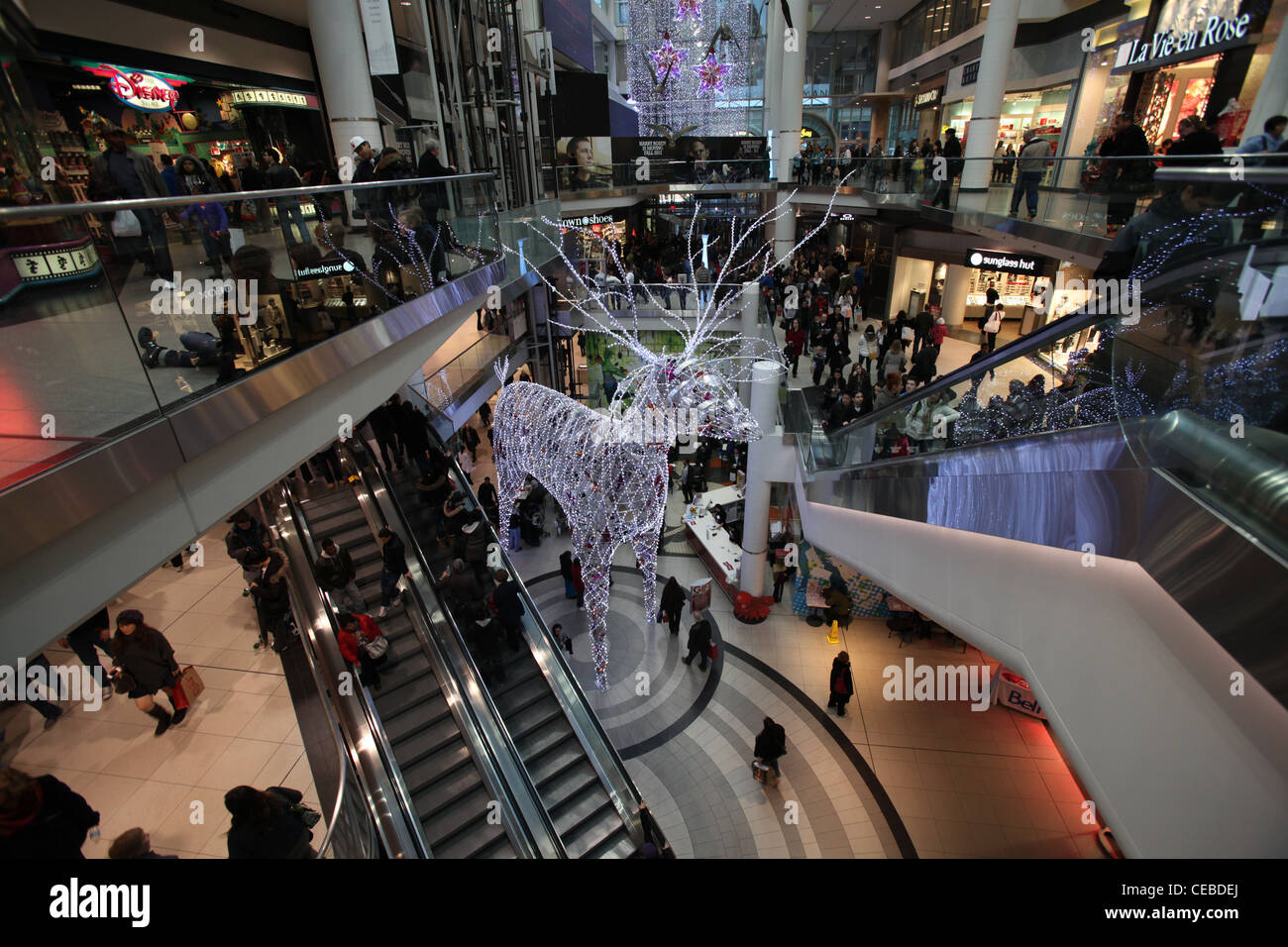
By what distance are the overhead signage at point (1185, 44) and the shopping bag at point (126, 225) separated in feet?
43.2

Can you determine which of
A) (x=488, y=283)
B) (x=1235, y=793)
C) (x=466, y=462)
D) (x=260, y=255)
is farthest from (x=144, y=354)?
(x=466, y=462)

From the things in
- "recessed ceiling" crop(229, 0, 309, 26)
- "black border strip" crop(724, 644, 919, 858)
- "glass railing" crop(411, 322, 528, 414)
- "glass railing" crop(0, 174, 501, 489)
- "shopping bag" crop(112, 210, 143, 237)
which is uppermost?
"recessed ceiling" crop(229, 0, 309, 26)

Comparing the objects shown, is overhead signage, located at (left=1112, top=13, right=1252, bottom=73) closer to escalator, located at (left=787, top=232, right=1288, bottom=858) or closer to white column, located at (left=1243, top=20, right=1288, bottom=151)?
white column, located at (left=1243, top=20, right=1288, bottom=151)

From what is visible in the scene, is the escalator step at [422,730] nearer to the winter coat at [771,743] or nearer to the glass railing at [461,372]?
the winter coat at [771,743]

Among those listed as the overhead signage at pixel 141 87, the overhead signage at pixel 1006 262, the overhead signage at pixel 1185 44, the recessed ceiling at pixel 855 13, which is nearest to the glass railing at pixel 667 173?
the overhead signage at pixel 1006 262

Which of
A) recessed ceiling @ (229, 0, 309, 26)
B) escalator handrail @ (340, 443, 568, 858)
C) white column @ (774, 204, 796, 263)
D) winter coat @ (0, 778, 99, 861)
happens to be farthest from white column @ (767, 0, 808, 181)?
winter coat @ (0, 778, 99, 861)

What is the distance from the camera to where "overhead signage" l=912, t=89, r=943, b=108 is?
22.6m

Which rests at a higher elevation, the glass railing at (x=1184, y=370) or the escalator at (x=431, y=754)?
the glass railing at (x=1184, y=370)

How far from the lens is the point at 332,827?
2.91 meters

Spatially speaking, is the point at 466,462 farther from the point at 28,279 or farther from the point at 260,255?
the point at 28,279

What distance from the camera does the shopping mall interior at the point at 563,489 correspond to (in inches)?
98.7

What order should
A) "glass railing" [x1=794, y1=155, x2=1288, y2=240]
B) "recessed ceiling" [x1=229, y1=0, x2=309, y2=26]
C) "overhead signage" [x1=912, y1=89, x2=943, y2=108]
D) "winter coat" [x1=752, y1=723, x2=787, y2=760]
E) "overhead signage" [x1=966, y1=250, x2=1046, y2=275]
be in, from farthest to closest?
"overhead signage" [x1=912, y1=89, x2=943, y2=108]
"overhead signage" [x1=966, y1=250, x2=1046, y2=275]
"recessed ceiling" [x1=229, y1=0, x2=309, y2=26]
"winter coat" [x1=752, y1=723, x2=787, y2=760]
"glass railing" [x1=794, y1=155, x2=1288, y2=240]

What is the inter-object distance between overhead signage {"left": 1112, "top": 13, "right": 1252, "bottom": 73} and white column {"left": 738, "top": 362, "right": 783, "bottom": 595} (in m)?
8.04

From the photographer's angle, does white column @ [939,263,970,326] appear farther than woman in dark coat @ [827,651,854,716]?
Yes
